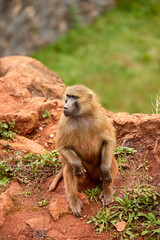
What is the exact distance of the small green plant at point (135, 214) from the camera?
423cm

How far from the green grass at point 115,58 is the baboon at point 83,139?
580cm

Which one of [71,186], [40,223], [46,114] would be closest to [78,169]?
[71,186]

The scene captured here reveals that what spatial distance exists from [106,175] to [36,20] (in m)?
8.33

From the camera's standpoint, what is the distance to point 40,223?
4355 millimetres

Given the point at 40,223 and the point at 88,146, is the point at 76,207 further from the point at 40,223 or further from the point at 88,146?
the point at 88,146

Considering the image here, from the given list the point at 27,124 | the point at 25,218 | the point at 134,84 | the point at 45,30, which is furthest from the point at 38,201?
the point at 45,30

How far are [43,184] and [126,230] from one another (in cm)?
140

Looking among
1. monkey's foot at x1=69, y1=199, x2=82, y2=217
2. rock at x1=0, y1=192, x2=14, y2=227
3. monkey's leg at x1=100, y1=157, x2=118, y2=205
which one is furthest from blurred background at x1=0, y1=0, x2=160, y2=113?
rock at x1=0, y1=192, x2=14, y2=227

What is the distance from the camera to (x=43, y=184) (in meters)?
5.10

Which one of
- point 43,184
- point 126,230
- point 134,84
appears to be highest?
point 126,230

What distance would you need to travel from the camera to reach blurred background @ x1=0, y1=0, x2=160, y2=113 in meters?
10.9

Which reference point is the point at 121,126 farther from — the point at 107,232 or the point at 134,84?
the point at 134,84

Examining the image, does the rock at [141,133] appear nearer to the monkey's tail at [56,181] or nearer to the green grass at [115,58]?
the monkey's tail at [56,181]

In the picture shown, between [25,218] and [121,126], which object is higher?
[121,126]
